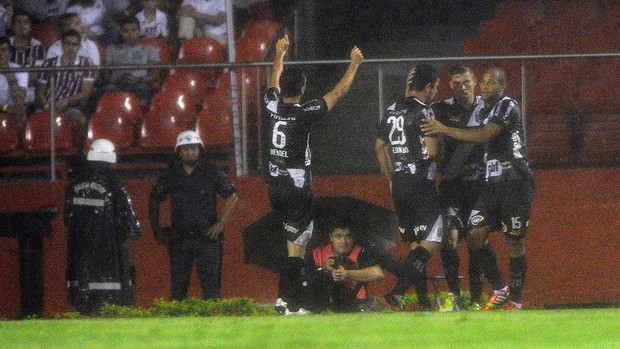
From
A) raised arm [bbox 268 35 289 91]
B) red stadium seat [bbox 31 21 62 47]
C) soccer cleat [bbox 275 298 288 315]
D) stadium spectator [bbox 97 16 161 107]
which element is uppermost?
red stadium seat [bbox 31 21 62 47]

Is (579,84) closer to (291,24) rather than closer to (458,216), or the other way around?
(458,216)

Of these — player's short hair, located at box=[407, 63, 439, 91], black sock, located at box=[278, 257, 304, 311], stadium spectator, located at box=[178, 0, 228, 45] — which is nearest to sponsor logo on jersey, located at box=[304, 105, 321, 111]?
player's short hair, located at box=[407, 63, 439, 91]

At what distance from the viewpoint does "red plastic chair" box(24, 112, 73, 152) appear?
12.4m

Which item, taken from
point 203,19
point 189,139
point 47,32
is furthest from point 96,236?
point 47,32

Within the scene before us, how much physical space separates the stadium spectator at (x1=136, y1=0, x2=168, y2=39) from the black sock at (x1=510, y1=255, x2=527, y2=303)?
21.3ft

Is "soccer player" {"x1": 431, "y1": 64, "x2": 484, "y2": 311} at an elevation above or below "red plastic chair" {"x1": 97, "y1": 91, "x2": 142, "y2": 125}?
below

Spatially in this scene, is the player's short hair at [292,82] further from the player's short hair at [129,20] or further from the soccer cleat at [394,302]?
the player's short hair at [129,20]

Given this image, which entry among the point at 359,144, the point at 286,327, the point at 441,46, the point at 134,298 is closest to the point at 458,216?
the point at 359,144

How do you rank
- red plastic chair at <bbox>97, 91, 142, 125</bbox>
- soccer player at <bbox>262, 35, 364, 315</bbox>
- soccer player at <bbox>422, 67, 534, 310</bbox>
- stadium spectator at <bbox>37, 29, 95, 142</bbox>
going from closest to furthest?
soccer player at <bbox>262, 35, 364, 315</bbox>
soccer player at <bbox>422, 67, 534, 310</bbox>
stadium spectator at <bbox>37, 29, 95, 142</bbox>
red plastic chair at <bbox>97, 91, 142, 125</bbox>

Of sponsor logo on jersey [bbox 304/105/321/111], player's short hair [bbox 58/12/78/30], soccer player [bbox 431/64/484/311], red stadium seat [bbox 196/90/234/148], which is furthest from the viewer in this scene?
player's short hair [bbox 58/12/78/30]

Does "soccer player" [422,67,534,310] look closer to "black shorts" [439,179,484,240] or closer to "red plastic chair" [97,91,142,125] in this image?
"black shorts" [439,179,484,240]

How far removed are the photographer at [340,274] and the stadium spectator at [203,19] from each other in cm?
498

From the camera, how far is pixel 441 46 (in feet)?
49.9

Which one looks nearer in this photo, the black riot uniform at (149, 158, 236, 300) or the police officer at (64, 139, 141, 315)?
the police officer at (64, 139, 141, 315)
